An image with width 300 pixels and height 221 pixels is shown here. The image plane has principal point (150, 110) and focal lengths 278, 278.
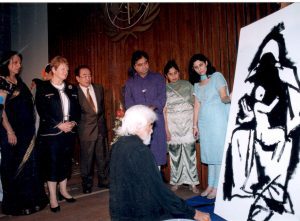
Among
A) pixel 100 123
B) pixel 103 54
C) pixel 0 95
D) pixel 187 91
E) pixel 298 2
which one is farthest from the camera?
pixel 103 54

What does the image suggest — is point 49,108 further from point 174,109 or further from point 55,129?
point 174,109

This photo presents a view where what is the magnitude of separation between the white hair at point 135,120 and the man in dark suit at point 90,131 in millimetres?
2219

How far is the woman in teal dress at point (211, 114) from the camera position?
9.78 feet

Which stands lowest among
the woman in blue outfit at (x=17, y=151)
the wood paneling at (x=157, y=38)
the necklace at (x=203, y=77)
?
the woman in blue outfit at (x=17, y=151)

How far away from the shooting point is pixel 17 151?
3.04m

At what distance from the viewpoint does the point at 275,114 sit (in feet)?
6.29

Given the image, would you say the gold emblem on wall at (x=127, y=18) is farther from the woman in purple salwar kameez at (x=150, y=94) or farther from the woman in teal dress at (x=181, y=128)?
the woman in teal dress at (x=181, y=128)

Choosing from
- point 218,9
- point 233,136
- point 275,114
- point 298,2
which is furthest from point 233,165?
point 218,9

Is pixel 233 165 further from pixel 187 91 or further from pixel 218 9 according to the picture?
pixel 218 9

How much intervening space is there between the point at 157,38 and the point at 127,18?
2.67 ft

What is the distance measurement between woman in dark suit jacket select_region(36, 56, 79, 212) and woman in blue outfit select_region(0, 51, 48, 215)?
152 mm

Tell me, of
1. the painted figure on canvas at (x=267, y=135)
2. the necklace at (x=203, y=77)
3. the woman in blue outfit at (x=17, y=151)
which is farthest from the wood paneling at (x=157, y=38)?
the woman in blue outfit at (x=17, y=151)

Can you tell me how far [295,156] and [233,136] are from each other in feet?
1.89

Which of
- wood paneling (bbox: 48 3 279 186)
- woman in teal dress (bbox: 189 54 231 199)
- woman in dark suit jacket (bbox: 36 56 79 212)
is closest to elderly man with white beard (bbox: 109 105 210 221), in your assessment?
woman in teal dress (bbox: 189 54 231 199)
